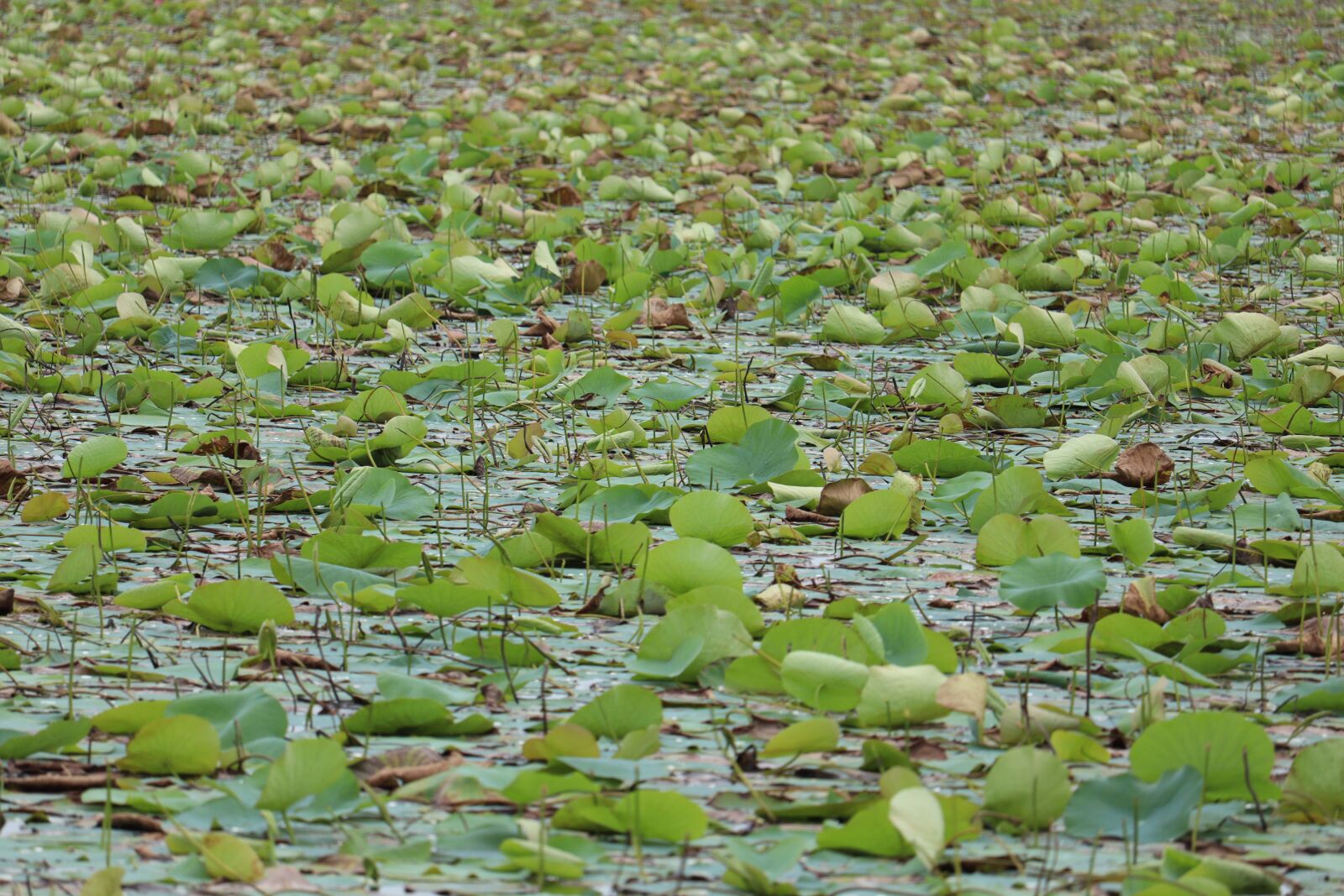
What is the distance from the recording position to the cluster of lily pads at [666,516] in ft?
4.86

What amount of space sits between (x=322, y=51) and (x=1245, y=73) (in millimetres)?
4400

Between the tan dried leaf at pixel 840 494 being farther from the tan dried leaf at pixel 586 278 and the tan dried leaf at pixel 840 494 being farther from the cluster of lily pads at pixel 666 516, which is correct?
the tan dried leaf at pixel 586 278

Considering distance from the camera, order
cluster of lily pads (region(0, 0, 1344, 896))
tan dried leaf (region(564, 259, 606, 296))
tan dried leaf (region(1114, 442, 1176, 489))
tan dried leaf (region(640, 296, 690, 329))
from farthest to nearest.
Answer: tan dried leaf (region(564, 259, 606, 296)) → tan dried leaf (region(640, 296, 690, 329)) → tan dried leaf (region(1114, 442, 1176, 489)) → cluster of lily pads (region(0, 0, 1344, 896))

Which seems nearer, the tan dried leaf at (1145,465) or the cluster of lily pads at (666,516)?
the cluster of lily pads at (666,516)

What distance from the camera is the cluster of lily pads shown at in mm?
1481

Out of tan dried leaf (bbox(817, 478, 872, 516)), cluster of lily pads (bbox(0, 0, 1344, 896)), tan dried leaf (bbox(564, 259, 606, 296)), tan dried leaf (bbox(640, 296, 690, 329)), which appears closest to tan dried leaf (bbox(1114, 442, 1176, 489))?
cluster of lily pads (bbox(0, 0, 1344, 896))

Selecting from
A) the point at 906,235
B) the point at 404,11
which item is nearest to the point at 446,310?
the point at 906,235

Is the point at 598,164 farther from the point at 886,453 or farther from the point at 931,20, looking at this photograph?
the point at 931,20

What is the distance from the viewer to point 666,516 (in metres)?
2.47

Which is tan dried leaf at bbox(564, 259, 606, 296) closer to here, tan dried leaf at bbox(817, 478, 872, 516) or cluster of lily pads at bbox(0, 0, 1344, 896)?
cluster of lily pads at bbox(0, 0, 1344, 896)

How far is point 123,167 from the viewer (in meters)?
5.35

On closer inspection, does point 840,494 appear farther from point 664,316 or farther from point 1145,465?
point 664,316

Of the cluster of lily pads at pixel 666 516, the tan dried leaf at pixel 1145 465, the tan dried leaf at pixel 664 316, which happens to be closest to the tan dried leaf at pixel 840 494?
the cluster of lily pads at pixel 666 516

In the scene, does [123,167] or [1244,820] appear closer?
[1244,820]
